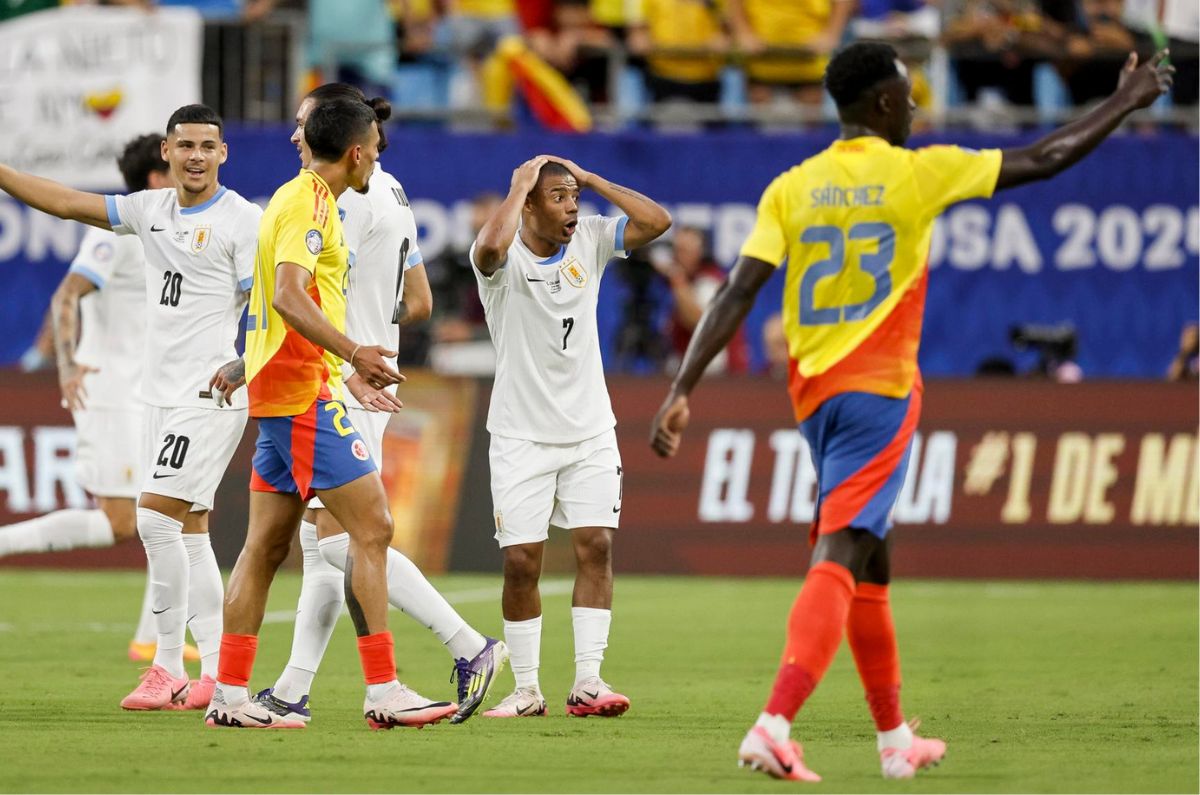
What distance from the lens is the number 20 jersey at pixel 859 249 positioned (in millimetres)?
6516

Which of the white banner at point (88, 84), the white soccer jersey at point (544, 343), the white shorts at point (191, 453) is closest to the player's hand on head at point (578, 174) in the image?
the white soccer jersey at point (544, 343)

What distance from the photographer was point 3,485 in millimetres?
15812

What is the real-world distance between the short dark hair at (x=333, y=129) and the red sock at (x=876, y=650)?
275 centimetres

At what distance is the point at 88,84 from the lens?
56.7 feet

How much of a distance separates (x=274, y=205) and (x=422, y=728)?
7.05 ft

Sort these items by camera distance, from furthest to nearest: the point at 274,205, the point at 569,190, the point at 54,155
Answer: the point at 54,155, the point at 569,190, the point at 274,205

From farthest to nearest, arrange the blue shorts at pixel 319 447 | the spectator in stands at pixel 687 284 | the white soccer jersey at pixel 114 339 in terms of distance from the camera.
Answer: the spectator in stands at pixel 687 284 → the white soccer jersey at pixel 114 339 → the blue shorts at pixel 319 447

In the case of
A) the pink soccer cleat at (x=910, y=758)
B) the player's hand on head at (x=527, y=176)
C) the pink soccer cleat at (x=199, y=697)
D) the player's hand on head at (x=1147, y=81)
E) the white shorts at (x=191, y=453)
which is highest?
the player's hand on head at (x=1147, y=81)

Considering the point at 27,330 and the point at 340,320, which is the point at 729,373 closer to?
the point at 27,330

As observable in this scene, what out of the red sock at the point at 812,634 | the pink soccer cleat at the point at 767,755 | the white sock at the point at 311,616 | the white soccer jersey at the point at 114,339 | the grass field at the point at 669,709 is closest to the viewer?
the pink soccer cleat at the point at 767,755

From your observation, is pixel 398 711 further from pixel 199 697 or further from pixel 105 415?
pixel 105 415

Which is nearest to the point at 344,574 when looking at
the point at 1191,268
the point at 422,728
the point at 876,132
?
the point at 422,728

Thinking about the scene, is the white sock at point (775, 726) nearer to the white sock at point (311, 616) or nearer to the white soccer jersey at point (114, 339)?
the white sock at point (311, 616)

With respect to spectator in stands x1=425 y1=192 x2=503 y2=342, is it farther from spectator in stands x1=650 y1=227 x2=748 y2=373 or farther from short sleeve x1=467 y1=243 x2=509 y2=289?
short sleeve x1=467 y1=243 x2=509 y2=289
